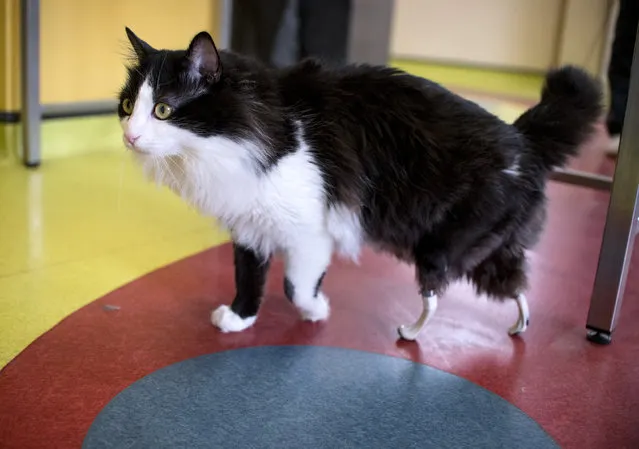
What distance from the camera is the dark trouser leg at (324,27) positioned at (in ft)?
9.56

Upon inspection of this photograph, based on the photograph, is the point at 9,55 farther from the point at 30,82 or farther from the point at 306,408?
the point at 306,408

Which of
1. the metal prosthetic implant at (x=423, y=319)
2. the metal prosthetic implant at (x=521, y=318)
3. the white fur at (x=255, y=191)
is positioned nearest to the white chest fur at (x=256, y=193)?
the white fur at (x=255, y=191)

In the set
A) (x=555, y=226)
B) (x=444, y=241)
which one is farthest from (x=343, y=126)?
(x=555, y=226)

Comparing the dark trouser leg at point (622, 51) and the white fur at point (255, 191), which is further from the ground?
the dark trouser leg at point (622, 51)

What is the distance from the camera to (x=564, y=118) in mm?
1380

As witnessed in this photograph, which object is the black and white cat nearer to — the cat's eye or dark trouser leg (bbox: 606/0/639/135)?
the cat's eye

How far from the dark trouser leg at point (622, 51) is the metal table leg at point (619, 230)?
1032mm

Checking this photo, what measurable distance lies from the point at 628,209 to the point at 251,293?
0.78 m

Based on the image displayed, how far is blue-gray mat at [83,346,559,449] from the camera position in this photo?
1.10 meters

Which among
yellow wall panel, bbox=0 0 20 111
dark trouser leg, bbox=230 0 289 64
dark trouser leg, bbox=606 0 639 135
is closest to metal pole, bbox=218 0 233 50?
dark trouser leg, bbox=230 0 289 64

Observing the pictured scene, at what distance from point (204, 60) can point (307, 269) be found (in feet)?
1.47

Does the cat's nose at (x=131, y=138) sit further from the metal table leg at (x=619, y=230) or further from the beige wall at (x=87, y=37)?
the beige wall at (x=87, y=37)

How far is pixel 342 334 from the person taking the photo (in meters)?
1.48

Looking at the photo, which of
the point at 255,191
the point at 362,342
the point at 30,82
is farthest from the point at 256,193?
the point at 30,82
